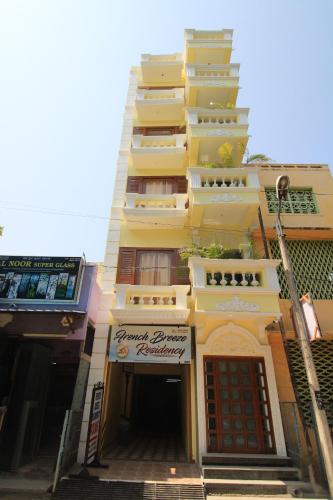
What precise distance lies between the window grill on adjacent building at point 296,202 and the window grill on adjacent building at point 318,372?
5234mm

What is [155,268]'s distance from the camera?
10.2 meters

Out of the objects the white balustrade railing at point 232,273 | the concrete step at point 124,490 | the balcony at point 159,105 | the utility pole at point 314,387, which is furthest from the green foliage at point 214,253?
the balcony at point 159,105

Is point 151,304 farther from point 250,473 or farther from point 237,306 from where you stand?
point 250,473

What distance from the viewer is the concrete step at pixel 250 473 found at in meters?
6.51

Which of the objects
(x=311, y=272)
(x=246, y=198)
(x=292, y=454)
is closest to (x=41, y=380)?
(x=292, y=454)

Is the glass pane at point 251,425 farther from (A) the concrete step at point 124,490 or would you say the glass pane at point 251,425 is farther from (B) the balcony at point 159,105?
(B) the balcony at point 159,105

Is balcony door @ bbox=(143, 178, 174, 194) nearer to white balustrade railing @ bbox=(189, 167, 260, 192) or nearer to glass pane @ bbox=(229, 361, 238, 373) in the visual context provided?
white balustrade railing @ bbox=(189, 167, 260, 192)

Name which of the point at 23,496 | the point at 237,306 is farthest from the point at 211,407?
the point at 23,496

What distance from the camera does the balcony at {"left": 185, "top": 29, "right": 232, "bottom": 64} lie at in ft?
48.9

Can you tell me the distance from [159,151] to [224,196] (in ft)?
12.3

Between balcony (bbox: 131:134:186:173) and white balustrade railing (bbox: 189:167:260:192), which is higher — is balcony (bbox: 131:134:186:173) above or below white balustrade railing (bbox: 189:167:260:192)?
above

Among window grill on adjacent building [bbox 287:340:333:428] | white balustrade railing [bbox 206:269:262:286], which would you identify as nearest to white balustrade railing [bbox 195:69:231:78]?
white balustrade railing [bbox 206:269:262:286]

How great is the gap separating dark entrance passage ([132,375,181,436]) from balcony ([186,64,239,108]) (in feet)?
44.8

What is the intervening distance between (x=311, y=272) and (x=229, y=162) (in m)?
5.15
